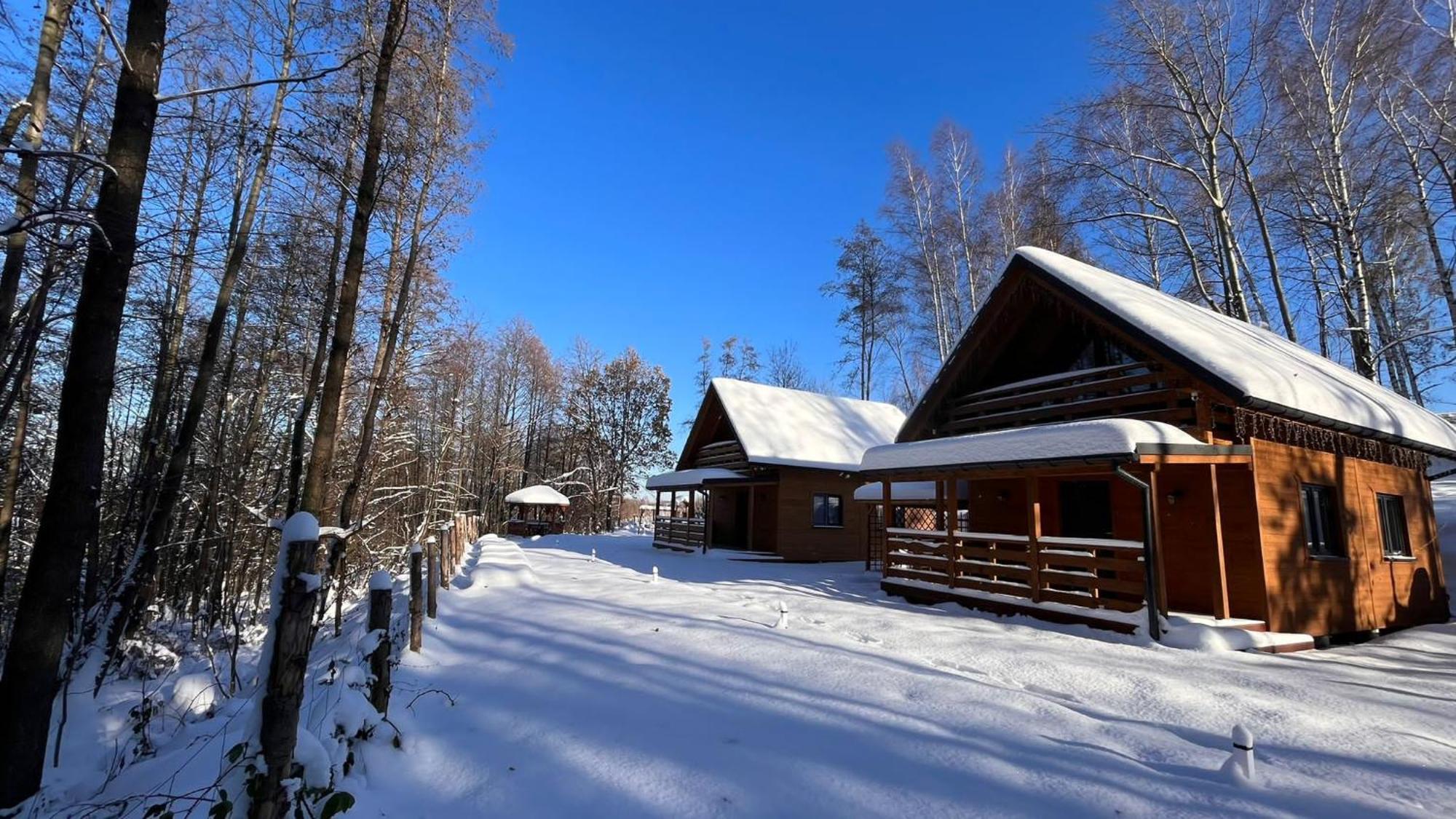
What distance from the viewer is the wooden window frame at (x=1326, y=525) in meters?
8.53

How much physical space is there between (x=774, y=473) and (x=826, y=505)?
1.94 m

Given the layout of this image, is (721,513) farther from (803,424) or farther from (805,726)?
(805,726)

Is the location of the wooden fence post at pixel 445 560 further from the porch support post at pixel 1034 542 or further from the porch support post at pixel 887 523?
the porch support post at pixel 1034 542

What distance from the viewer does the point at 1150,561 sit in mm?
7223

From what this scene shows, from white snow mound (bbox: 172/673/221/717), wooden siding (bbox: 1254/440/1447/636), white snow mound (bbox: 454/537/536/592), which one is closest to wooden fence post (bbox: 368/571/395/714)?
white snow mound (bbox: 172/673/221/717)

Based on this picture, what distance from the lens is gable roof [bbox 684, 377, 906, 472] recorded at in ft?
59.6

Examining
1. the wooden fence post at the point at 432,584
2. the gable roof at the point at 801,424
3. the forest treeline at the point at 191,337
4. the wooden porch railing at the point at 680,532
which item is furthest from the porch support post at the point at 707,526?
the wooden fence post at the point at 432,584

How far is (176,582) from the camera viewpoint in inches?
372

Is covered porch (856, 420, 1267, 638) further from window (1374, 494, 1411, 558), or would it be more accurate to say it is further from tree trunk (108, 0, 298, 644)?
tree trunk (108, 0, 298, 644)

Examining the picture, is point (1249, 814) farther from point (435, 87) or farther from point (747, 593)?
point (435, 87)

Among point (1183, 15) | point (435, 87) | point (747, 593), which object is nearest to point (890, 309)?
point (1183, 15)

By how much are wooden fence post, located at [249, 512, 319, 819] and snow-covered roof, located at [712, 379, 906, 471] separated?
14757 millimetres

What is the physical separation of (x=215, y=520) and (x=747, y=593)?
24.2 ft

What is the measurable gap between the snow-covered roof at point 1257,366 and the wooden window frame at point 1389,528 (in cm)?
96
